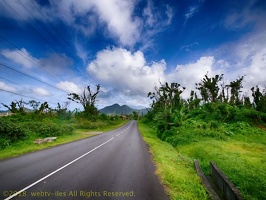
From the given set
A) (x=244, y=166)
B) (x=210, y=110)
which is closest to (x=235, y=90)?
(x=210, y=110)

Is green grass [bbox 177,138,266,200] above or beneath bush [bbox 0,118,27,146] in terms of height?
beneath

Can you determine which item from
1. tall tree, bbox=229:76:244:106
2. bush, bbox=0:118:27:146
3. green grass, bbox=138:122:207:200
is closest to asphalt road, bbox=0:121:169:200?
green grass, bbox=138:122:207:200

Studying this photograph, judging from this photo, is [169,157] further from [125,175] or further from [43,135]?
[43,135]

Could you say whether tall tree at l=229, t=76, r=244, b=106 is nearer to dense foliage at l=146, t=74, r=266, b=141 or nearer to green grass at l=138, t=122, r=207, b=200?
dense foliage at l=146, t=74, r=266, b=141

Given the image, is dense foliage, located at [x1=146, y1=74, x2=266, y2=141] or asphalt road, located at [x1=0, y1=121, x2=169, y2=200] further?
dense foliage, located at [x1=146, y1=74, x2=266, y2=141]

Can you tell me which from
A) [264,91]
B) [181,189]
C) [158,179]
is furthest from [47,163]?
[264,91]

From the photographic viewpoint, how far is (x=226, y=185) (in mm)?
5852

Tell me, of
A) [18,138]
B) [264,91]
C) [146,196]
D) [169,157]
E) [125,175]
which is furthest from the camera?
[264,91]

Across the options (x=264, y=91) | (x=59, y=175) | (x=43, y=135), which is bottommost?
(x=59, y=175)

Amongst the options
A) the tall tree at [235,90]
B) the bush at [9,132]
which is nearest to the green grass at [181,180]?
the bush at [9,132]

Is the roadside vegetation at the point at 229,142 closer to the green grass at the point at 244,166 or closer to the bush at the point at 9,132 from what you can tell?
the green grass at the point at 244,166

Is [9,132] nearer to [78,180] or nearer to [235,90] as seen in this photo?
[78,180]

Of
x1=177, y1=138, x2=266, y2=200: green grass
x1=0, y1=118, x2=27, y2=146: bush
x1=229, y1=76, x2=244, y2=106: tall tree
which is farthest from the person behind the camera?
x1=229, y1=76, x2=244, y2=106: tall tree

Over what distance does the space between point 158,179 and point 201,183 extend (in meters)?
1.67
